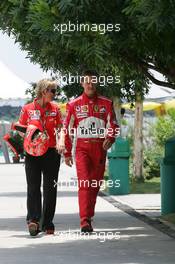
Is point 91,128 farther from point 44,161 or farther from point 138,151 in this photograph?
point 138,151

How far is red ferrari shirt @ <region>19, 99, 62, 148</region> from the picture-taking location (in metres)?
13.0

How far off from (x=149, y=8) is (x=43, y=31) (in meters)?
1.23

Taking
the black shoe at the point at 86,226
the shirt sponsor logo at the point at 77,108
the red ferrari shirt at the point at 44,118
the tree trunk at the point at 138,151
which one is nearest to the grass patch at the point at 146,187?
the tree trunk at the point at 138,151

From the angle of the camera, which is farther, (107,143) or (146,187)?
(146,187)

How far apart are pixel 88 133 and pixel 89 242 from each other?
1.36 meters

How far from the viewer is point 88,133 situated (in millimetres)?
13031

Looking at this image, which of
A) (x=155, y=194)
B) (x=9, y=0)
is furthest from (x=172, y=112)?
(x=9, y=0)

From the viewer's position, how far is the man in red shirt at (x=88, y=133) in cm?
1297

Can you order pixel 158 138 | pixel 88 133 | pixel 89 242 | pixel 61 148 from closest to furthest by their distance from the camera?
pixel 89 242 → pixel 61 148 → pixel 88 133 → pixel 158 138

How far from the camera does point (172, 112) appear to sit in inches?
1350

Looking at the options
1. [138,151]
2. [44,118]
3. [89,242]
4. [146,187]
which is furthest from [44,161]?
[138,151]

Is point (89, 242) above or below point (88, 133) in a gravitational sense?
below

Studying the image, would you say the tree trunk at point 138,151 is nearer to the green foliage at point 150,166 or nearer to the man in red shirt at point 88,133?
the green foliage at point 150,166

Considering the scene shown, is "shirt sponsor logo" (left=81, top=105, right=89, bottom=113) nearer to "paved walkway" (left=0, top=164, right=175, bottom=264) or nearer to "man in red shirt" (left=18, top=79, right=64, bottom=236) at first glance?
"man in red shirt" (left=18, top=79, right=64, bottom=236)
